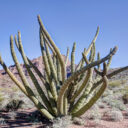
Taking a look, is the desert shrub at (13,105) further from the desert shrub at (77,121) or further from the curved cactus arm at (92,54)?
the curved cactus arm at (92,54)

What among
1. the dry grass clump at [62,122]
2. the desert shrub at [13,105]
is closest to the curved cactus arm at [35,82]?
the dry grass clump at [62,122]

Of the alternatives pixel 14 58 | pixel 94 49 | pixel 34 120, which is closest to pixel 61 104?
pixel 34 120

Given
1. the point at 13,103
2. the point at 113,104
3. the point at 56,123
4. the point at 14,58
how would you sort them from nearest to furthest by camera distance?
1. the point at 56,123
2. the point at 14,58
3. the point at 13,103
4. the point at 113,104

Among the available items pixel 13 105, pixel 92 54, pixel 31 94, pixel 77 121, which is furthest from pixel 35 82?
pixel 13 105

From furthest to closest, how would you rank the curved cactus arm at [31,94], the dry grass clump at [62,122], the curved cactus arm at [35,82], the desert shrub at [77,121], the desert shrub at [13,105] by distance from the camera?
the desert shrub at [13,105]
the curved cactus arm at [35,82]
the desert shrub at [77,121]
the curved cactus arm at [31,94]
the dry grass clump at [62,122]

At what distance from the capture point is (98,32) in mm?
6680

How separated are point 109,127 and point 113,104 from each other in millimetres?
3649

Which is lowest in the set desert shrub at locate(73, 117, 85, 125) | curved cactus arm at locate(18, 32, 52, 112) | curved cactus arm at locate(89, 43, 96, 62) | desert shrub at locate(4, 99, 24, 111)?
desert shrub at locate(73, 117, 85, 125)

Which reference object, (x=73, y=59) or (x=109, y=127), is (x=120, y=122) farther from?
(x=73, y=59)

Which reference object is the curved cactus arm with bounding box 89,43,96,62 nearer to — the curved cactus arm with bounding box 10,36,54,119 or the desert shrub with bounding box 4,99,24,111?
the curved cactus arm with bounding box 10,36,54,119

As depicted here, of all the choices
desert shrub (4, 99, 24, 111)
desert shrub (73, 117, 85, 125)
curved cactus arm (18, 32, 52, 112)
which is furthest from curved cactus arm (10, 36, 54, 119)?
desert shrub (4, 99, 24, 111)

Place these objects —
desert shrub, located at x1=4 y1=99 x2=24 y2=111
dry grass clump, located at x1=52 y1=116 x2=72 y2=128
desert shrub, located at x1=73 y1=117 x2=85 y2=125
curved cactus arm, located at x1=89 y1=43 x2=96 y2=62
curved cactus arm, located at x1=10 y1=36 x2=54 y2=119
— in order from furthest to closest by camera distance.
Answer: desert shrub, located at x1=4 y1=99 x2=24 y2=111, curved cactus arm, located at x1=89 y1=43 x2=96 y2=62, desert shrub, located at x1=73 y1=117 x2=85 y2=125, curved cactus arm, located at x1=10 y1=36 x2=54 y2=119, dry grass clump, located at x1=52 y1=116 x2=72 y2=128

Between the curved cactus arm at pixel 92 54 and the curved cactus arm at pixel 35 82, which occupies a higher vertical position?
the curved cactus arm at pixel 92 54

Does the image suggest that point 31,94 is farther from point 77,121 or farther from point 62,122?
point 77,121
